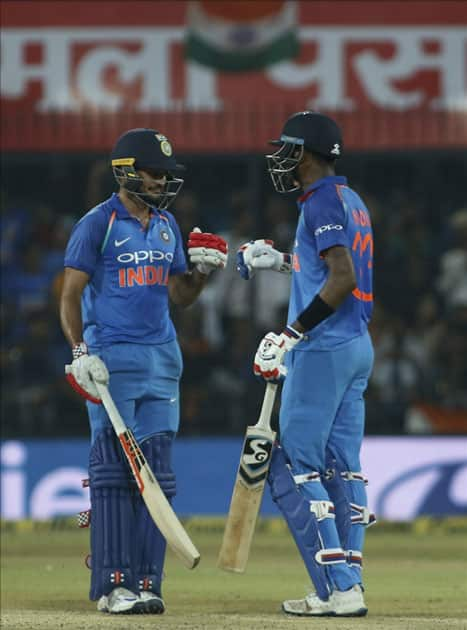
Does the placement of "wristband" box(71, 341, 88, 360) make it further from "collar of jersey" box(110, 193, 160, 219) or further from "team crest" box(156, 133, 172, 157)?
"team crest" box(156, 133, 172, 157)

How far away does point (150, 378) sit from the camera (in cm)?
710

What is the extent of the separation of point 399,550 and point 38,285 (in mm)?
4205

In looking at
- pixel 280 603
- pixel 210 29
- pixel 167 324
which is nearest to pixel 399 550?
pixel 280 603

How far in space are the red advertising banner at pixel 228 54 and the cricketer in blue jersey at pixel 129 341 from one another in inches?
221

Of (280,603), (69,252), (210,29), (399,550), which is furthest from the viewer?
(210,29)

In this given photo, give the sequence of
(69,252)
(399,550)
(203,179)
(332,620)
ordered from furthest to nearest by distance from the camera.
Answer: (203,179)
(399,550)
(69,252)
(332,620)

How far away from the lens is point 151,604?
6.88m

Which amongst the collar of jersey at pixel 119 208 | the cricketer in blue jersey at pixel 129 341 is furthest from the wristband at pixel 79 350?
the collar of jersey at pixel 119 208

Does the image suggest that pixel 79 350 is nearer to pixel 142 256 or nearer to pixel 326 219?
pixel 142 256

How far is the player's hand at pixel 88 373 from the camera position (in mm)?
6816

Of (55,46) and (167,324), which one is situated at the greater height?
(55,46)

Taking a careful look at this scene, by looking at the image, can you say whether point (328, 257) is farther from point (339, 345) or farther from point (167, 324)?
point (167, 324)

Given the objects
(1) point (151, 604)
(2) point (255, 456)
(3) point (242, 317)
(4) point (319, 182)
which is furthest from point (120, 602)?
(3) point (242, 317)

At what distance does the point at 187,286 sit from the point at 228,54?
574 cm
